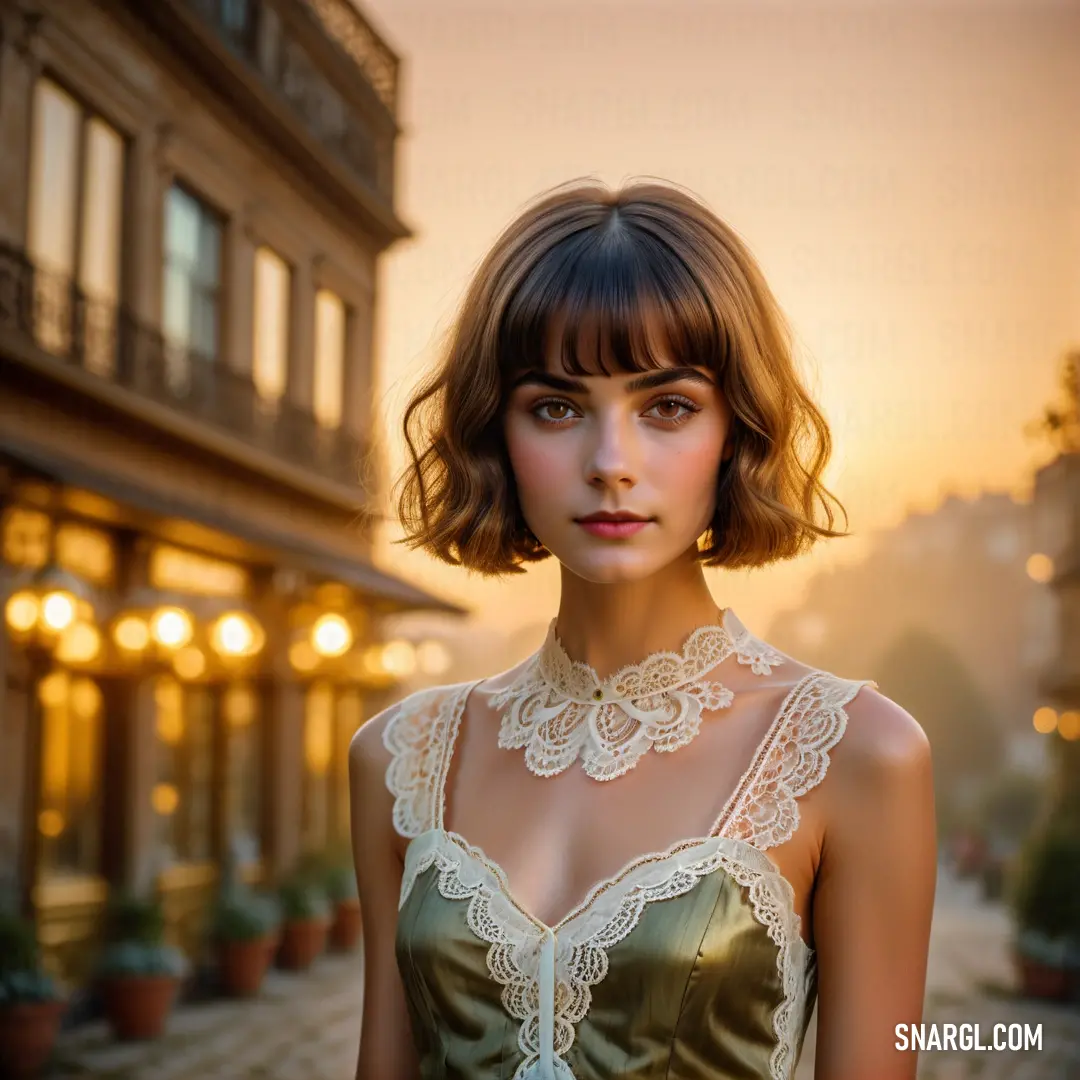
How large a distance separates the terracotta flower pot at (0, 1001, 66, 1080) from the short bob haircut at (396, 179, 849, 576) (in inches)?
219

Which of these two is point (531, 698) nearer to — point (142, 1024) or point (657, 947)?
point (657, 947)

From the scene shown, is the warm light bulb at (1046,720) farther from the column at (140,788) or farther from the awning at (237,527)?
the column at (140,788)

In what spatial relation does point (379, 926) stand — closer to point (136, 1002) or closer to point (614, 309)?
point (614, 309)

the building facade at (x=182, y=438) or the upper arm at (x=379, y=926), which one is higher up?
the building facade at (x=182, y=438)

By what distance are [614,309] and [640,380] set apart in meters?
0.08

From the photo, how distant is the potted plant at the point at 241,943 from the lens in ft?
30.4

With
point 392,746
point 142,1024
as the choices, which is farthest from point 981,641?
point 392,746

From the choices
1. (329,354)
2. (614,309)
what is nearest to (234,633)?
(329,354)

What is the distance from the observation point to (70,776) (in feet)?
28.5

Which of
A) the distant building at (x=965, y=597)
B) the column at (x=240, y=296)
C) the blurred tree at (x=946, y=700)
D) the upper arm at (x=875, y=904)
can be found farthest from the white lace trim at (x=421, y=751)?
the blurred tree at (x=946, y=700)

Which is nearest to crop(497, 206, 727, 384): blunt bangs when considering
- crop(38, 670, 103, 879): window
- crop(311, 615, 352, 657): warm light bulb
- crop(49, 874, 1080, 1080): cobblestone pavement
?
crop(49, 874, 1080, 1080): cobblestone pavement

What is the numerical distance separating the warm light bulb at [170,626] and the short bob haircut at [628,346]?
20.6 feet

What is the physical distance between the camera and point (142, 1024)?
7855 mm

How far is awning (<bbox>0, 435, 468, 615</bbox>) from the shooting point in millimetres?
6848
